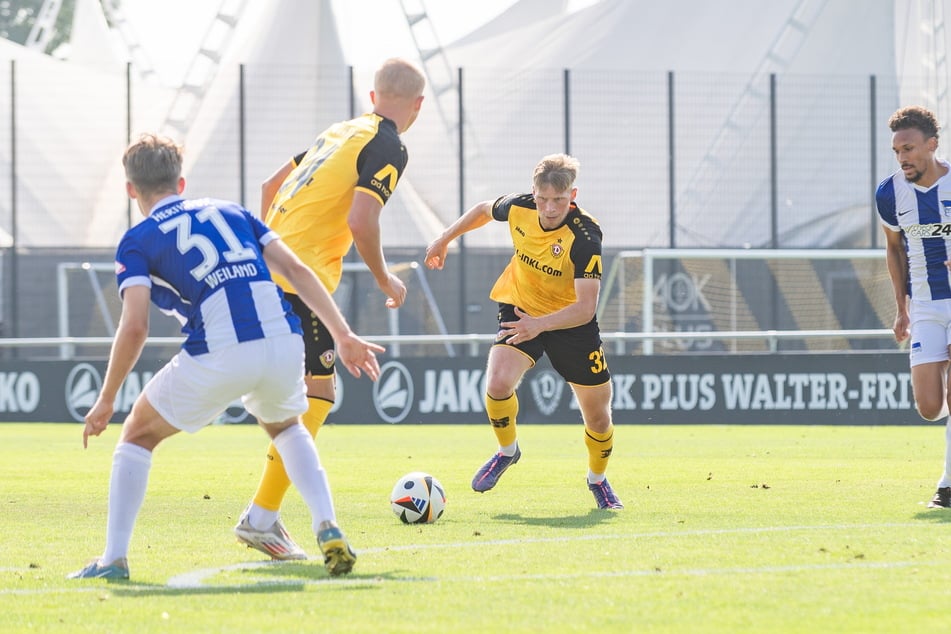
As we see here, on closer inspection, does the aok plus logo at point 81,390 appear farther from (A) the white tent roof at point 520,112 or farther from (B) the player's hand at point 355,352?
(B) the player's hand at point 355,352

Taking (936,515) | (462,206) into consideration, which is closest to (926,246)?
(936,515)

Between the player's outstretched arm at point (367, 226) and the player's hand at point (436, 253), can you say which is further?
the player's hand at point (436, 253)

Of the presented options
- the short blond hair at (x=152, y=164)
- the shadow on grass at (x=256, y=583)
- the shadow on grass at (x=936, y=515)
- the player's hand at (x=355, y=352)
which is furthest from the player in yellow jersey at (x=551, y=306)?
the short blond hair at (x=152, y=164)

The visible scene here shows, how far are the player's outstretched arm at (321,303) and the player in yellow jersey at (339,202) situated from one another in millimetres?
955

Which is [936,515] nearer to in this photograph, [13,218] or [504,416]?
[504,416]

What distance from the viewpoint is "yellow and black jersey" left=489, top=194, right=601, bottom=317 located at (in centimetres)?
863

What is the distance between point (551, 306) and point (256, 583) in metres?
3.97

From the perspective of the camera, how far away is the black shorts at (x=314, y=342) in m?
6.91

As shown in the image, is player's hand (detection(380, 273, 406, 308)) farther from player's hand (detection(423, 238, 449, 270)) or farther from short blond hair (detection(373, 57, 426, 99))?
player's hand (detection(423, 238, 449, 270))

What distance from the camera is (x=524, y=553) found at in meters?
6.38

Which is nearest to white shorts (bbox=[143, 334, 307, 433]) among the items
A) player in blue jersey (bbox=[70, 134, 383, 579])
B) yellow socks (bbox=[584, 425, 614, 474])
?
player in blue jersey (bbox=[70, 134, 383, 579])

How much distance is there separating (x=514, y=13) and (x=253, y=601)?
30.2 m

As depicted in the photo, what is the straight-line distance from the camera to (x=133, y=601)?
5172mm

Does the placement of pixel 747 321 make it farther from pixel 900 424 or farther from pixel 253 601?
pixel 253 601
